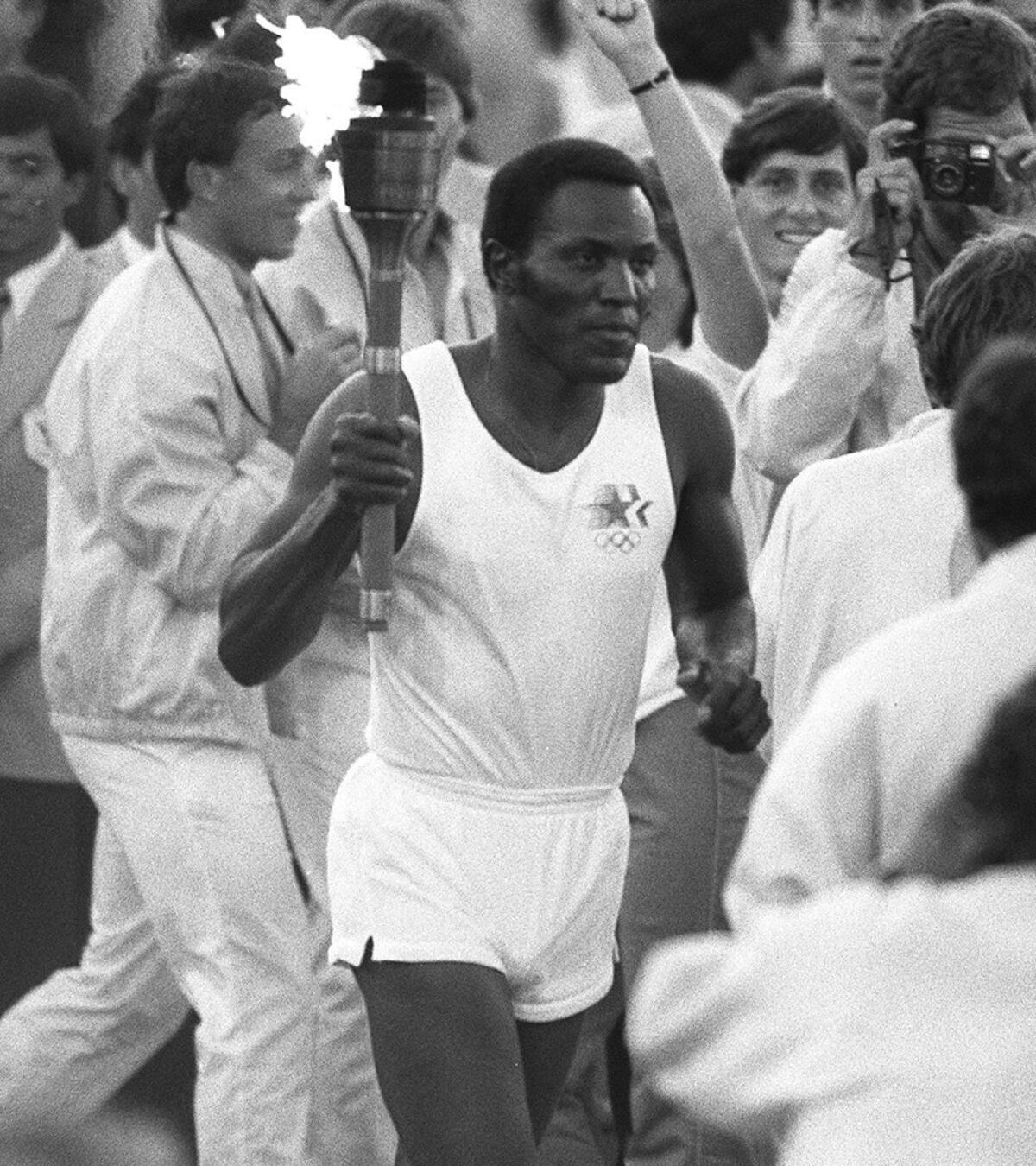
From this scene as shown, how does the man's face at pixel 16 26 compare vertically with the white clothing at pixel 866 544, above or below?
above

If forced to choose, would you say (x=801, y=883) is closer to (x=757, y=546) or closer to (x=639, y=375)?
(x=639, y=375)

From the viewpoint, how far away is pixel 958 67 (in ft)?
21.8

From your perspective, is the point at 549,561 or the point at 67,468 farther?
the point at 67,468

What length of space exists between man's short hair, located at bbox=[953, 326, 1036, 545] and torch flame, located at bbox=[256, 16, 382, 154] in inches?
65.1

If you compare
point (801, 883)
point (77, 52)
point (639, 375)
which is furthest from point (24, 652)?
point (801, 883)

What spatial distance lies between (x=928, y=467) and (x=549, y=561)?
2.04ft

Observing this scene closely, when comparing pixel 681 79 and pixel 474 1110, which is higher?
pixel 681 79

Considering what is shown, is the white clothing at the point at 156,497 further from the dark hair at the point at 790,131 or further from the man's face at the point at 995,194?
the man's face at the point at 995,194

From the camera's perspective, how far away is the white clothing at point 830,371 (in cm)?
649

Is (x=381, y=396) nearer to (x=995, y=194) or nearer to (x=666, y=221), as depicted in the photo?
(x=995, y=194)

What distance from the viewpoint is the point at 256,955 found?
7113 mm

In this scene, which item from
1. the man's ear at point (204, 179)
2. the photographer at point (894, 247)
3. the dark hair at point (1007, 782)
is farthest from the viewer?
the man's ear at point (204, 179)

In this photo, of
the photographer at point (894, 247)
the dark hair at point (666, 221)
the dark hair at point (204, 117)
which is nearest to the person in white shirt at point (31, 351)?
the dark hair at point (204, 117)

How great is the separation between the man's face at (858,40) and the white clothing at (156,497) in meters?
1.74
